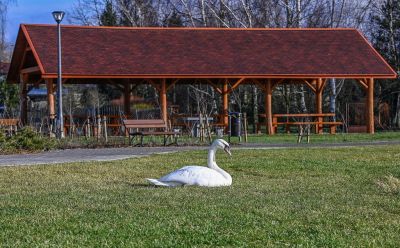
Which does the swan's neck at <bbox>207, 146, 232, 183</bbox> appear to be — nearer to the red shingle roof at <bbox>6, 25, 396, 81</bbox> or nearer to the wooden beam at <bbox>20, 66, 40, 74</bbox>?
the red shingle roof at <bbox>6, 25, 396, 81</bbox>

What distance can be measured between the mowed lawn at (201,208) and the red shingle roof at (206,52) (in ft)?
57.1

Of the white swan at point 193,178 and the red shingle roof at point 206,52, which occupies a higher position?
the red shingle roof at point 206,52

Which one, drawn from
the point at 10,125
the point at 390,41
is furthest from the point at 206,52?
the point at 390,41

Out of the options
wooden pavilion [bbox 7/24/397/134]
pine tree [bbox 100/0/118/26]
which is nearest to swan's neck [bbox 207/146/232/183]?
wooden pavilion [bbox 7/24/397/134]

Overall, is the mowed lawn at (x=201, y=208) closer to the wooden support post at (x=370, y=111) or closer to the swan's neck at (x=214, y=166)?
the swan's neck at (x=214, y=166)

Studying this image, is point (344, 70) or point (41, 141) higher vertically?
point (344, 70)

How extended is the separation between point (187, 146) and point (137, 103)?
96.8ft

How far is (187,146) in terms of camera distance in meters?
25.3

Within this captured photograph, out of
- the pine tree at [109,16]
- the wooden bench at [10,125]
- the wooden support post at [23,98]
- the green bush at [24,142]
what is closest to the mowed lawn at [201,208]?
the green bush at [24,142]

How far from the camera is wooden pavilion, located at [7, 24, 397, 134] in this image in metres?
33.9

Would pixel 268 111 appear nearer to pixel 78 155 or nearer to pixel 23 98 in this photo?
pixel 23 98

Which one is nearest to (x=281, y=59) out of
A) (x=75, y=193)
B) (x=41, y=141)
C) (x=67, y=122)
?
(x=67, y=122)

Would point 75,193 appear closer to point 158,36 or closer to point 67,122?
point 67,122

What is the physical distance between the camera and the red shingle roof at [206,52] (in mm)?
34031
